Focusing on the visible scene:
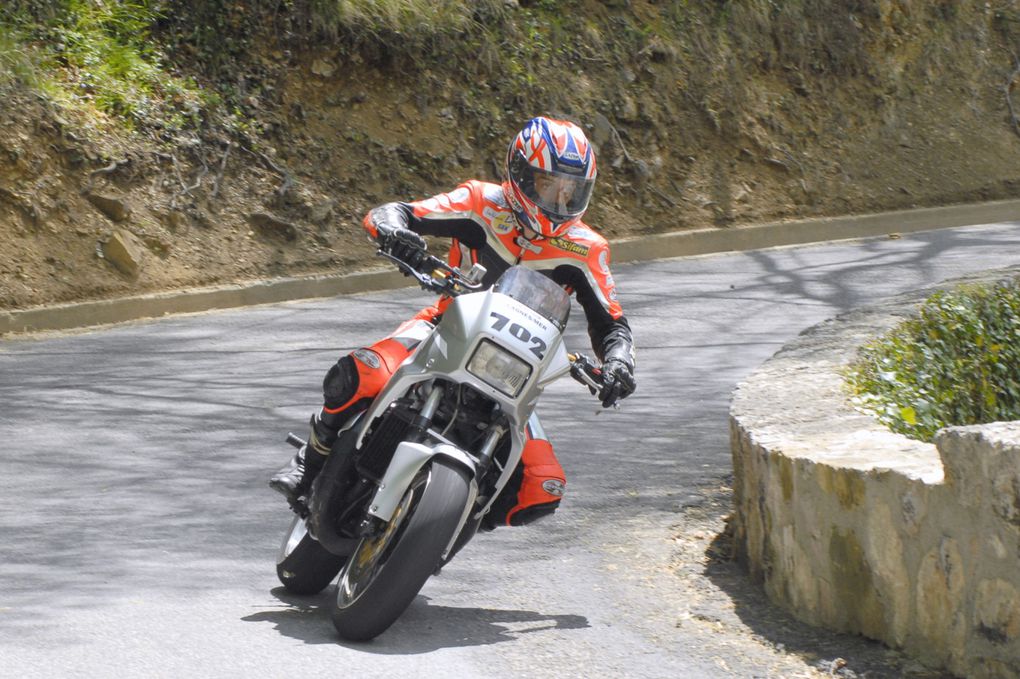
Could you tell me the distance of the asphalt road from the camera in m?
4.95

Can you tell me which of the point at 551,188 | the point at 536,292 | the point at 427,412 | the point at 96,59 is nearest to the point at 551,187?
the point at 551,188

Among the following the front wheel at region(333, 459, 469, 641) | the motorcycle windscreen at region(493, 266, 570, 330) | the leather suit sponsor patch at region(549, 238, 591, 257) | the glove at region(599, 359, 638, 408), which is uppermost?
the leather suit sponsor patch at region(549, 238, 591, 257)

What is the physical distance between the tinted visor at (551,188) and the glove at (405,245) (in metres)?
0.56

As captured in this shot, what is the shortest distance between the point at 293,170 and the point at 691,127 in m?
5.35

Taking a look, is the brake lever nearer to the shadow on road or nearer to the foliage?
the shadow on road

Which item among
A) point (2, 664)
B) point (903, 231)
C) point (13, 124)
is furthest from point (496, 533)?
point (903, 231)

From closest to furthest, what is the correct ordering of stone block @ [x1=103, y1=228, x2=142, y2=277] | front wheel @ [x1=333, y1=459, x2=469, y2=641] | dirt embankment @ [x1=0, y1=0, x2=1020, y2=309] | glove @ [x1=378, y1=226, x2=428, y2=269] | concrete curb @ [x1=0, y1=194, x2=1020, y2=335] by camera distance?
front wheel @ [x1=333, y1=459, x2=469, y2=641] → glove @ [x1=378, y1=226, x2=428, y2=269] → concrete curb @ [x1=0, y1=194, x2=1020, y2=335] → stone block @ [x1=103, y1=228, x2=142, y2=277] → dirt embankment @ [x1=0, y1=0, x2=1020, y2=309]

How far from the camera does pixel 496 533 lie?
263 inches

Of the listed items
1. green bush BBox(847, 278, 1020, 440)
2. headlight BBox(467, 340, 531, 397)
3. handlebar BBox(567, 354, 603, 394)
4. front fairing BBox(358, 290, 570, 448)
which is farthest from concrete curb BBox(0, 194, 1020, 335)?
headlight BBox(467, 340, 531, 397)

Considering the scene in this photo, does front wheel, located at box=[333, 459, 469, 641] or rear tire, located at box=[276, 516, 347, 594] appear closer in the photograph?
front wheel, located at box=[333, 459, 469, 641]

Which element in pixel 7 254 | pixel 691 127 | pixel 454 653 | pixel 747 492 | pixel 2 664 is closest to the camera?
pixel 2 664

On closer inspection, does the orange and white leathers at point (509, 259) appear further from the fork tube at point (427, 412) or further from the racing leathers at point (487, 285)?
the fork tube at point (427, 412)

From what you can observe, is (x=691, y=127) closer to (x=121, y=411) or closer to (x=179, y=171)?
(x=179, y=171)

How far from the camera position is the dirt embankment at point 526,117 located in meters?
13.0
